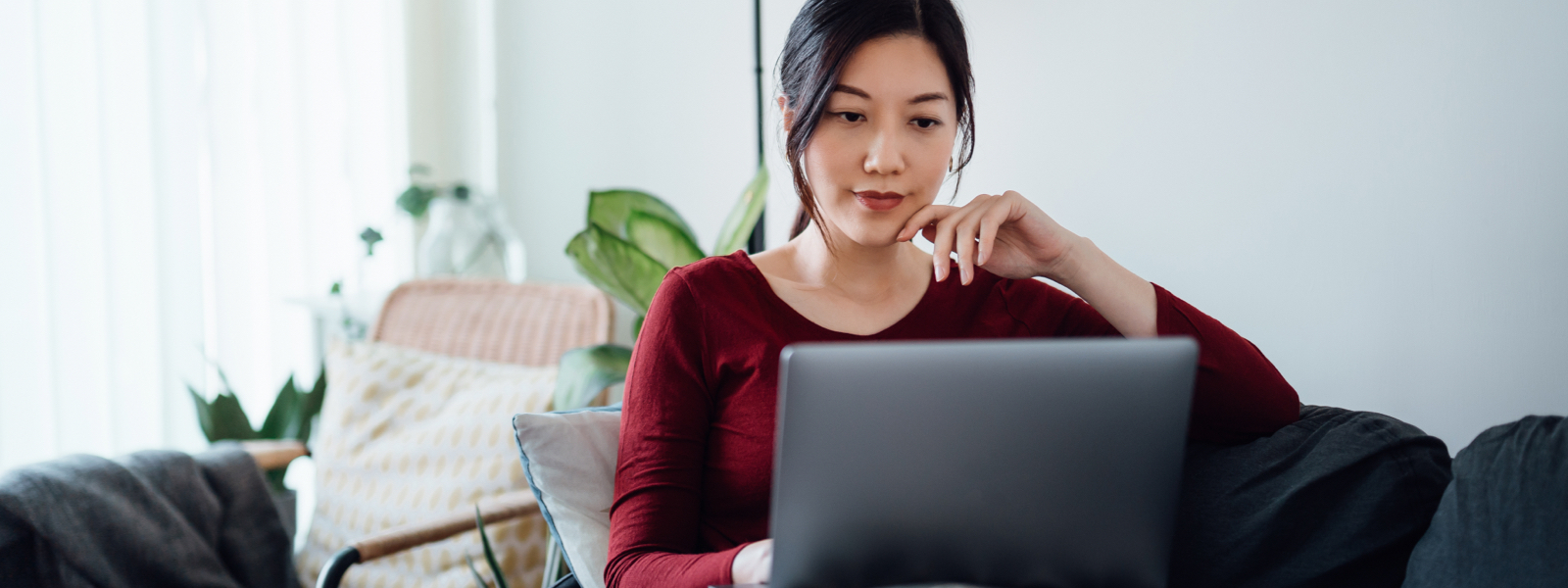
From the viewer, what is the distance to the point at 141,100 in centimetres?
195

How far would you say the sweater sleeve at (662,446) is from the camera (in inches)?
35.7

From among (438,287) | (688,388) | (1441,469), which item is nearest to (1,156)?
(438,287)

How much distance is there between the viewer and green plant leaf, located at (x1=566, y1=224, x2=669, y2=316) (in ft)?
4.75

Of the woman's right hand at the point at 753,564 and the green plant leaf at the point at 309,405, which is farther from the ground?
the woman's right hand at the point at 753,564

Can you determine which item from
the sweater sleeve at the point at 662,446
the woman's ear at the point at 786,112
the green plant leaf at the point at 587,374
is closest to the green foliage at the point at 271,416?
the green plant leaf at the point at 587,374

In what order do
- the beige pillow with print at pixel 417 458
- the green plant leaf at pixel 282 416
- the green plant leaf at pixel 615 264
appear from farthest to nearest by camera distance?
the green plant leaf at pixel 282 416 → the beige pillow with print at pixel 417 458 → the green plant leaf at pixel 615 264

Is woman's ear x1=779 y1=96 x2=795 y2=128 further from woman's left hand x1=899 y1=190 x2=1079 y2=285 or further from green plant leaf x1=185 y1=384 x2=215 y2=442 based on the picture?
green plant leaf x1=185 y1=384 x2=215 y2=442

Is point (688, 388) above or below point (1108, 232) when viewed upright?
below

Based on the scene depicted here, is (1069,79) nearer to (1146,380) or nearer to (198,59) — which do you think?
(1146,380)

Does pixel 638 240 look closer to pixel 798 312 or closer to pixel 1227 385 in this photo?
pixel 798 312

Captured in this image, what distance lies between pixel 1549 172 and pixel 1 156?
2.47m

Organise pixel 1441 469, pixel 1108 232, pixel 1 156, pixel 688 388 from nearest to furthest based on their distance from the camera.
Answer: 1. pixel 1441 469
2. pixel 688 388
3. pixel 1108 232
4. pixel 1 156

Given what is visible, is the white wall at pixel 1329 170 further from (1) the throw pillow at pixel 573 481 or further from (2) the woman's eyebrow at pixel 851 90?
(1) the throw pillow at pixel 573 481

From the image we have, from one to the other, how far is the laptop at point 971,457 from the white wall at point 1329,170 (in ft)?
1.99
